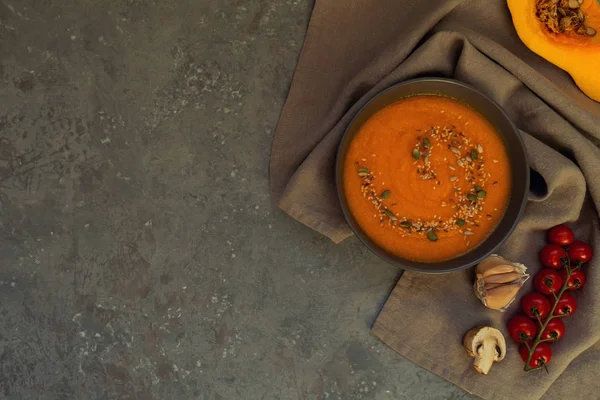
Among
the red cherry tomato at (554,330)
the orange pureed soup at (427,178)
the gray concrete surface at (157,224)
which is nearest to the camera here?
the orange pureed soup at (427,178)

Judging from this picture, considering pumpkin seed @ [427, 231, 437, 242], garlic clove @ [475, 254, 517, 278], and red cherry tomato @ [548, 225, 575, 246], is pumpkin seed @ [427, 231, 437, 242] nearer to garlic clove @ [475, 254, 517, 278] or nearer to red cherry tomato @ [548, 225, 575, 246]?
garlic clove @ [475, 254, 517, 278]

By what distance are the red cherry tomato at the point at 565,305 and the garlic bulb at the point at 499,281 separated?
0.14 m

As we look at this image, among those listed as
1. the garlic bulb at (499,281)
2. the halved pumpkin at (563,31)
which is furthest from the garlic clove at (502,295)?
the halved pumpkin at (563,31)

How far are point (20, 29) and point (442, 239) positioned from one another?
1542 millimetres

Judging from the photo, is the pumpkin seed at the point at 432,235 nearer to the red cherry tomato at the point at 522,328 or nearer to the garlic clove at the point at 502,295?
the garlic clove at the point at 502,295

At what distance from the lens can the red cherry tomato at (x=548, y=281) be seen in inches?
76.4

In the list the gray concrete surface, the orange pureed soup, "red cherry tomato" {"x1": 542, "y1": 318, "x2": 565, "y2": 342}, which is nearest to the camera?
the orange pureed soup

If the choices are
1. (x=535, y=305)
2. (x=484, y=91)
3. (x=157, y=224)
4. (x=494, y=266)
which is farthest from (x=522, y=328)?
(x=157, y=224)

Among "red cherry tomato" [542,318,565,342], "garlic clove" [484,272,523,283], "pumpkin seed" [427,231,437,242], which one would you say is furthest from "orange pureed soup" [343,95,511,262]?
"red cherry tomato" [542,318,565,342]

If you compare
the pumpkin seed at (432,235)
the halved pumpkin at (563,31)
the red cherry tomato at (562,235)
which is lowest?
the pumpkin seed at (432,235)

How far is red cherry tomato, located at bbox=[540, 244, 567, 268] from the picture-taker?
196 centimetres

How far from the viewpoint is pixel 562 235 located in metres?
1.96

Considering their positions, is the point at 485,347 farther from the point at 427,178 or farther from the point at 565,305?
the point at 427,178

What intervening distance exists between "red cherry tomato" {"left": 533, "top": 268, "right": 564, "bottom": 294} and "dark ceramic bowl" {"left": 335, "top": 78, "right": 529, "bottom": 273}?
0.73ft
